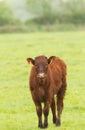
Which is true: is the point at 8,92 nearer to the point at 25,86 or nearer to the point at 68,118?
the point at 25,86

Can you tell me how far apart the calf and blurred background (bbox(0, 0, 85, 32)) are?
179 feet

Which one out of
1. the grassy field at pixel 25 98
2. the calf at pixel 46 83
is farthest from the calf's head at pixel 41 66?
the grassy field at pixel 25 98

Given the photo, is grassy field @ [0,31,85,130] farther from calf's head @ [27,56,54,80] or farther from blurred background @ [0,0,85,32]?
blurred background @ [0,0,85,32]

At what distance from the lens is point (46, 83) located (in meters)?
9.66

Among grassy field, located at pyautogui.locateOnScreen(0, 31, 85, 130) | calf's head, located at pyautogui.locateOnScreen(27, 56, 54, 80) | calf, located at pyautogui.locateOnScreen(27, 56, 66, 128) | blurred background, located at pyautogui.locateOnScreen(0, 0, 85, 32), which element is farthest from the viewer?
blurred background, located at pyautogui.locateOnScreen(0, 0, 85, 32)

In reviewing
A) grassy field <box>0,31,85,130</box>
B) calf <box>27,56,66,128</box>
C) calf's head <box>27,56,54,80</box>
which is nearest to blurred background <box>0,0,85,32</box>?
grassy field <box>0,31,85,130</box>

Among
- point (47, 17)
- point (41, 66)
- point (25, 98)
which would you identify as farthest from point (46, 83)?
point (47, 17)

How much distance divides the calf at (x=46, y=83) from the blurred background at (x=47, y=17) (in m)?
54.5

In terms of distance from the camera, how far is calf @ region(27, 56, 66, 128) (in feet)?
30.7

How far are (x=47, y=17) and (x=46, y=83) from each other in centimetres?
7277

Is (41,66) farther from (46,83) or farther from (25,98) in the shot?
(25,98)

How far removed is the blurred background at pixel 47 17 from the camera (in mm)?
69125

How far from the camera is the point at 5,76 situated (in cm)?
1920

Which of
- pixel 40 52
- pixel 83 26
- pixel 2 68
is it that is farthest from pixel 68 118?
pixel 83 26
